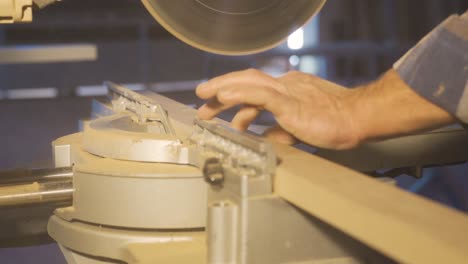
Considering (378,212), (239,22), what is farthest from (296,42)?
(378,212)

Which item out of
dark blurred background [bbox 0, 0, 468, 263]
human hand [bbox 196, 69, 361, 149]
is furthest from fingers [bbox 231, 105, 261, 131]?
dark blurred background [bbox 0, 0, 468, 263]

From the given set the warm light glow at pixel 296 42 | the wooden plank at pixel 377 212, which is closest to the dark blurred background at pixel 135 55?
the warm light glow at pixel 296 42

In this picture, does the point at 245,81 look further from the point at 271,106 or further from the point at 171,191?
the point at 171,191

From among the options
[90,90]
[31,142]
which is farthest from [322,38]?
[31,142]

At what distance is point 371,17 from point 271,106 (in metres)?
4.75

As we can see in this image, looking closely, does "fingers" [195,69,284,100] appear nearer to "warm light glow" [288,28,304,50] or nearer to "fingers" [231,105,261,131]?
"fingers" [231,105,261,131]

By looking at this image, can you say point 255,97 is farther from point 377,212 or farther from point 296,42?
point 296,42

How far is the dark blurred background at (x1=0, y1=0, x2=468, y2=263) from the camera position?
11.5ft

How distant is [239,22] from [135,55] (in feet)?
12.1

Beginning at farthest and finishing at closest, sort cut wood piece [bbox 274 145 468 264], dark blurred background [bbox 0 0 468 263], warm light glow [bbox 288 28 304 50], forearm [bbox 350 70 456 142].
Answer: warm light glow [bbox 288 28 304 50]
dark blurred background [bbox 0 0 468 263]
forearm [bbox 350 70 456 142]
cut wood piece [bbox 274 145 468 264]

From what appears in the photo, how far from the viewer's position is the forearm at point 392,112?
→ 94 centimetres

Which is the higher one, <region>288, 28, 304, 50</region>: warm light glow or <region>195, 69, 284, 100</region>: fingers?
<region>195, 69, 284, 100</region>: fingers

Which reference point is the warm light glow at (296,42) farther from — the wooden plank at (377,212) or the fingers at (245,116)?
the wooden plank at (377,212)

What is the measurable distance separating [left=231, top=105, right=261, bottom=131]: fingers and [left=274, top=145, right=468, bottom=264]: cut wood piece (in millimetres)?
181
